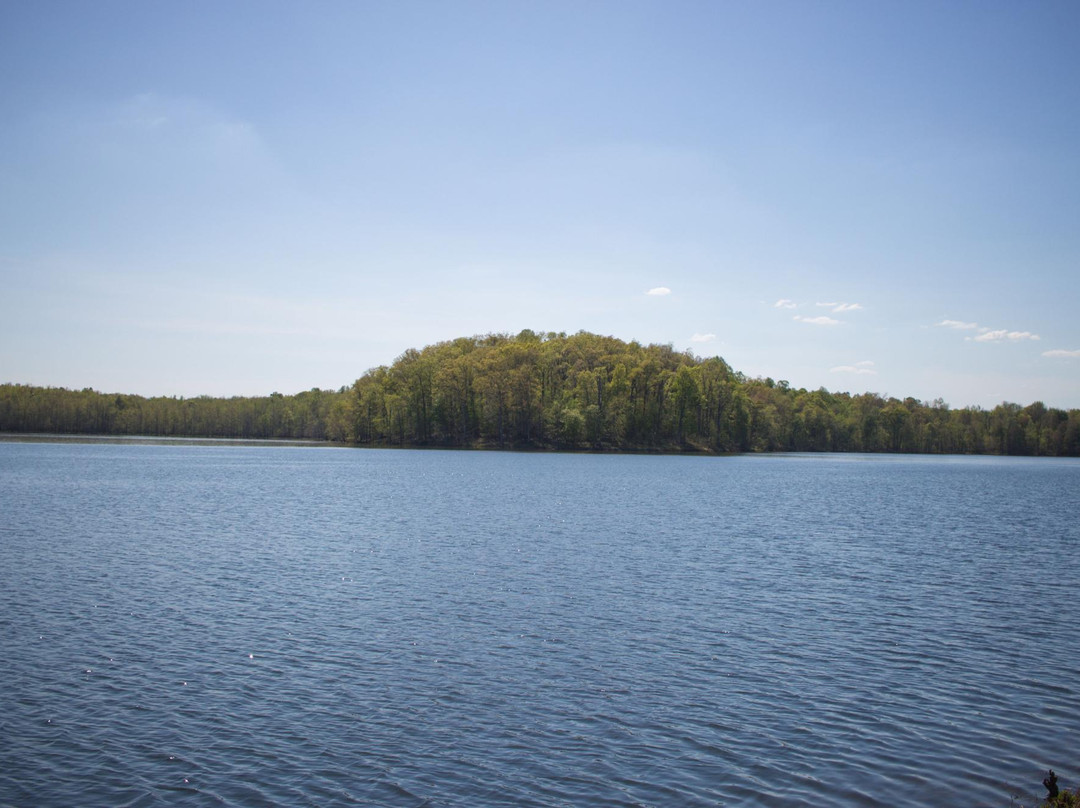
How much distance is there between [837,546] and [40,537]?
37.8 metres

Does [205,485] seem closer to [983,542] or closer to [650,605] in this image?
[650,605]

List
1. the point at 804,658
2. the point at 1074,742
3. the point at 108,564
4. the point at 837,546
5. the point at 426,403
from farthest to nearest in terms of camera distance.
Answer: the point at 426,403 → the point at 837,546 → the point at 108,564 → the point at 804,658 → the point at 1074,742

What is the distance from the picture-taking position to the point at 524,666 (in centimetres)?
1712

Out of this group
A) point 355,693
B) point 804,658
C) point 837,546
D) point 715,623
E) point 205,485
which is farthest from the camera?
point 205,485

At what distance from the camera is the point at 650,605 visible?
2322 centimetres

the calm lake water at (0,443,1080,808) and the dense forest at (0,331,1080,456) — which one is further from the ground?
the dense forest at (0,331,1080,456)

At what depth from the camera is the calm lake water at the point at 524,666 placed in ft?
38.4

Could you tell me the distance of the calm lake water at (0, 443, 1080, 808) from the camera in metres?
11.7

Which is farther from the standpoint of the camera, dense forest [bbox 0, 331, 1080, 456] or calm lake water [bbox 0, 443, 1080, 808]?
dense forest [bbox 0, 331, 1080, 456]

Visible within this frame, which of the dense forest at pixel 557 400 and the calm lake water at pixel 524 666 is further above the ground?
the dense forest at pixel 557 400

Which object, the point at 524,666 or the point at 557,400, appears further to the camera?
the point at 557,400

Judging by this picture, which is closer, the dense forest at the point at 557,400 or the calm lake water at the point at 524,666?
the calm lake water at the point at 524,666

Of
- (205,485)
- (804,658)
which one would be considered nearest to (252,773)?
(804,658)

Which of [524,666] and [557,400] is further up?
[557,400]
